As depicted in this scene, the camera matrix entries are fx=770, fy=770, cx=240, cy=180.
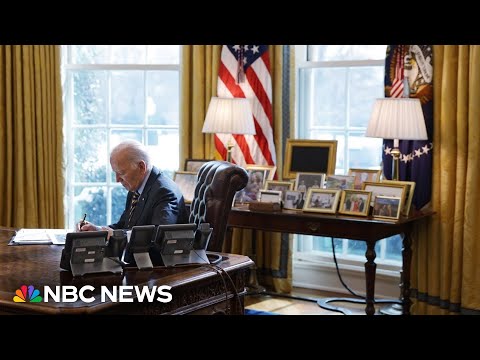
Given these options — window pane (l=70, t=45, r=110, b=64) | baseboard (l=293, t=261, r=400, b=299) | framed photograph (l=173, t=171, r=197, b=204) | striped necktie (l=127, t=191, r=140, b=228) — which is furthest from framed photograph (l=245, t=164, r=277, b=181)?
striped necktie (l=127, t=191, r=140, b=228)

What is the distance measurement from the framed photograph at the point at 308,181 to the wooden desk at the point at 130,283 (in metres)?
1.98

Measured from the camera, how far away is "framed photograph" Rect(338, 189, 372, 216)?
479 centimetres

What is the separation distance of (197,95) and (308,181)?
4.02 ft

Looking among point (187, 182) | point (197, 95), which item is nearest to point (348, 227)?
point (187, 182)

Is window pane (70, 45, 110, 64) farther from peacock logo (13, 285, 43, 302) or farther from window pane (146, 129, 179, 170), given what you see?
peacock logo (13, 285, 43, 302)

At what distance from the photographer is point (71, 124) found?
629 centimetres

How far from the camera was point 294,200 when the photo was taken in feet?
16.8

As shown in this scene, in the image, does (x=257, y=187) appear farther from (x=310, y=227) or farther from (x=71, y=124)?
(x=71, y=124)

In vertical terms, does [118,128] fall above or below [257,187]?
above

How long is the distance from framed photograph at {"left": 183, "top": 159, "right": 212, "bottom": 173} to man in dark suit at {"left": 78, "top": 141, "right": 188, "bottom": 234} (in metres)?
1.97

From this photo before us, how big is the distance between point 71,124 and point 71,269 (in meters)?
3.64

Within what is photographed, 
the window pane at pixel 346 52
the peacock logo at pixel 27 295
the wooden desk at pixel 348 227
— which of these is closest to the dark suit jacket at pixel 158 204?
the peacock logo at pixel 27 295

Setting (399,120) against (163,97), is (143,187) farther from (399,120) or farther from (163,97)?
(163,97)
